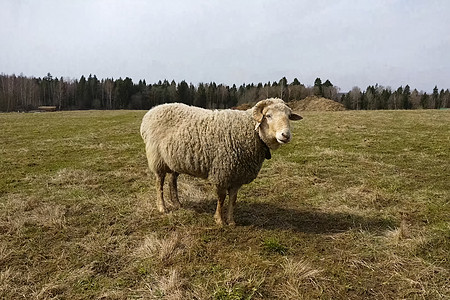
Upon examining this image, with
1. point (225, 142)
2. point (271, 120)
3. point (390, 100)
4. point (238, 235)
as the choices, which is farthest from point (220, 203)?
point (390, 100)

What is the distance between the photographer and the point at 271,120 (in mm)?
5258

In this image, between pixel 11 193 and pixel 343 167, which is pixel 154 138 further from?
pixel 343 167

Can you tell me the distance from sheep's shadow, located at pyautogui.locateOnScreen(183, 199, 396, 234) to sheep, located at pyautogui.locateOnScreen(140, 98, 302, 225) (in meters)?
0.64

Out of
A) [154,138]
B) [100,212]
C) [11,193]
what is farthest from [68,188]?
[154,138]

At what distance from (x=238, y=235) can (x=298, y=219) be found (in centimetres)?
151

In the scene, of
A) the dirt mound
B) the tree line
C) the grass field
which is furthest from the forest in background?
the grass field

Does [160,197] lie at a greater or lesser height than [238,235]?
greater

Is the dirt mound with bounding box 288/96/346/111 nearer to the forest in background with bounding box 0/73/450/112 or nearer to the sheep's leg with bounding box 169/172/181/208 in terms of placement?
the forest in background with bounding box 0/73/450/112

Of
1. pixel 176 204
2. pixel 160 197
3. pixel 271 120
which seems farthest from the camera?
pixel 176 204

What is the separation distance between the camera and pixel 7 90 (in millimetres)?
76812

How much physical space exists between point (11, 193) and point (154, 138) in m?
4.39

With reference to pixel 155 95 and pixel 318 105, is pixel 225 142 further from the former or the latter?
pixel 155 95

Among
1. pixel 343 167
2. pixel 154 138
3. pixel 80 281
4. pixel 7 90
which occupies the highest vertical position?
pixel 7 90

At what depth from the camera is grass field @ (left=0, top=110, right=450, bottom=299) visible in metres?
3.89
